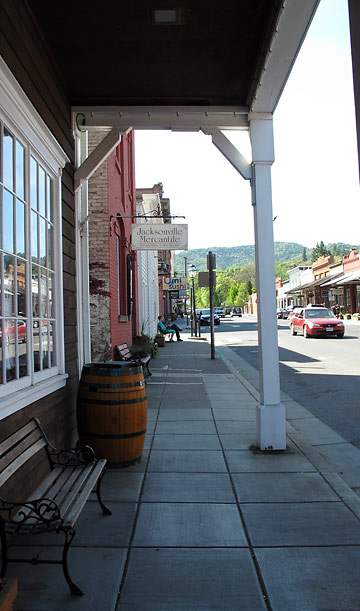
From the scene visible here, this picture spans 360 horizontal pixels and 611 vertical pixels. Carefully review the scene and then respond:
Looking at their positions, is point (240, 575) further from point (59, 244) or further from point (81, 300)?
point (81, 300)

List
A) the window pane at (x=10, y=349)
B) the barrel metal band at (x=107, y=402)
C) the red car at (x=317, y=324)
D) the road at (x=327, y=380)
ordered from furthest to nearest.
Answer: the red car at (x=317, y=324) → the road at (x=327, y=380) → the barrel metal band at (x=107, y=402) → the window pane at (x=10, y=349)

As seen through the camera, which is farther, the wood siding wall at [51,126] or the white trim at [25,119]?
the wood siding wall at [51,126]

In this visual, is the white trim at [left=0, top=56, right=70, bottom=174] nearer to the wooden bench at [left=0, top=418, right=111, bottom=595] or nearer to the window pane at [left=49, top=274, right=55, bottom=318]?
the window pane at [left=49, top=274, right=55, bottom=318]

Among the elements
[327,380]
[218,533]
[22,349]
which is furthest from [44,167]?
[327,380]

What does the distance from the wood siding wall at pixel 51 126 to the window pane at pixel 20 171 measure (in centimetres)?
47

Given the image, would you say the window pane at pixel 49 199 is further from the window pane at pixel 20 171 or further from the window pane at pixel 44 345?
the window pane at pixel 44 345

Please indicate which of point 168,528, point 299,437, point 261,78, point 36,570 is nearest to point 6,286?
point 36,570

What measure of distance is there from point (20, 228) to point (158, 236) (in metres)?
7.27

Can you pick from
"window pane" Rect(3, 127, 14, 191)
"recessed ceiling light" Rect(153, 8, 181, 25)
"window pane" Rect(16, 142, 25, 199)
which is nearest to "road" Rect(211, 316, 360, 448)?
"window pane" Rect(16, 142, 25, 199)

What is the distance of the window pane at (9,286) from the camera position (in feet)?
11.8

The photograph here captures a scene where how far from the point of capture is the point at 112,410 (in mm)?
4723

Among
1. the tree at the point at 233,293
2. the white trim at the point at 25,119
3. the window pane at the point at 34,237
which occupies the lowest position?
the window pane at the point at 34,237

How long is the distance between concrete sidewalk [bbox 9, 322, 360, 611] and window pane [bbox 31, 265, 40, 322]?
5.48 ft

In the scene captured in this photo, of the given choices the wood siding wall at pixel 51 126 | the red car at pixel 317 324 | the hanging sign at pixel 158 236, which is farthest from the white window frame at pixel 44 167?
the red car at pixel 317 324
